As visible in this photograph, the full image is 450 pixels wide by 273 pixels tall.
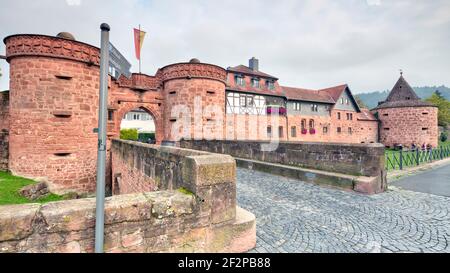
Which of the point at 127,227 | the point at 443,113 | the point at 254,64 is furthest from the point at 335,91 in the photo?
the point at 127,227

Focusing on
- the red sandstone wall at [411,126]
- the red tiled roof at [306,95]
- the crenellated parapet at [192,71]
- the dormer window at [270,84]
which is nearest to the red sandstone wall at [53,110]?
the crenellated parapet at [192,71]

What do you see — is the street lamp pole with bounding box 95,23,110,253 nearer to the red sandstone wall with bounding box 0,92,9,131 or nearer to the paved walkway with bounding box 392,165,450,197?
the paved walkway with bounding box 392,165,450,197

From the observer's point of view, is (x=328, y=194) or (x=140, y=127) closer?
(x=328, y=194)

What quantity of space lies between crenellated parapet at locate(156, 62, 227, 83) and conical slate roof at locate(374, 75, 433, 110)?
30.1 m

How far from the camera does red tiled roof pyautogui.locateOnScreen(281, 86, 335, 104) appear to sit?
2859 centimetres

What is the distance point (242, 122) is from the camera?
23141mm

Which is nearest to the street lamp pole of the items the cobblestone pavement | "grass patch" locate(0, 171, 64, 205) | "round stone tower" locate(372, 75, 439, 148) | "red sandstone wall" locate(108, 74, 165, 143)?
the cobblestone pavement

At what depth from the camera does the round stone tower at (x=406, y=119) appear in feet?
96.1

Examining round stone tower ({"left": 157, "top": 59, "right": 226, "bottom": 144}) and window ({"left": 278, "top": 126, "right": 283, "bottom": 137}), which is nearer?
round stone tower ({"left": 157, "top": 59, "right": 226, "bottom": 144})

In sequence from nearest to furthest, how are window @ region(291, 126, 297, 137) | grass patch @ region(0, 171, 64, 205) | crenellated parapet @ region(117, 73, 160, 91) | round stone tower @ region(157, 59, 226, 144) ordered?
grass patch @ region(0, 171, 64, 205), round stone tower @ region(157, 59, 226, 144), crenellated parapet @ region(117, 73, 160, 91), window @ region(291, 126, 297, 137)

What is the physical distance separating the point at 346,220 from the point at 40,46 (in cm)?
1380

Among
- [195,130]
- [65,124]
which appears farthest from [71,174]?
[195,130]
